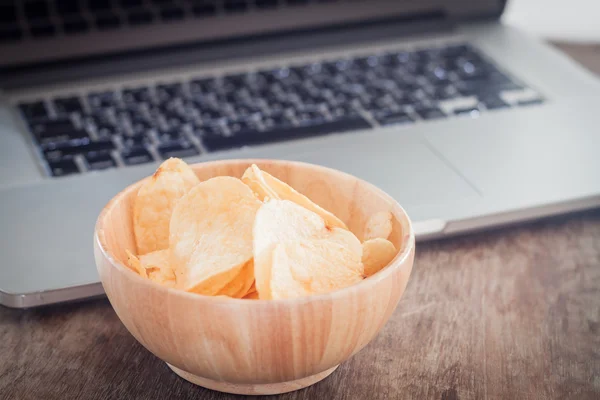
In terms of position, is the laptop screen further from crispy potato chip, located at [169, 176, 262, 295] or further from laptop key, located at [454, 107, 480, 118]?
crispy potato chip, located at [169, 176, 262, 295]

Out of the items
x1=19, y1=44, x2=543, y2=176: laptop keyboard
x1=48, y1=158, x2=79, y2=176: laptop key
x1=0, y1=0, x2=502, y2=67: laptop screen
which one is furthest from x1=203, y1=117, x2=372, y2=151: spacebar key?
x1=0, y1=0, x2=502, y2=67: laptop screen

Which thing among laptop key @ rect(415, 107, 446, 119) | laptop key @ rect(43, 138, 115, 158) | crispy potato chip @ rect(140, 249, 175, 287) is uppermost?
crispy potato chip @ rect(140, 249, 175, 287)

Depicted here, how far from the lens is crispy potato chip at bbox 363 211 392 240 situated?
438 mm

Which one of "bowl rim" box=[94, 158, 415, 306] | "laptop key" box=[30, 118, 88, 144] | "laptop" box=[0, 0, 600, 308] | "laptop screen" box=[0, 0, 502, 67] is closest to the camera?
"bowl rim" box=[94, 158, 415, 306]

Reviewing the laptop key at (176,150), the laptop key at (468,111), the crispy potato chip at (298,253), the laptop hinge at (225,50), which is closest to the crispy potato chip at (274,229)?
the crispy potato chip at (298,253)

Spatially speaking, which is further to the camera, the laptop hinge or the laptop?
the laptop hinge

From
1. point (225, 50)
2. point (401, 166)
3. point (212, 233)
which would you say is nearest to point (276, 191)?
point (212, 233)

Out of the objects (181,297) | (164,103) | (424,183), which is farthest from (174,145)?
(181,297)

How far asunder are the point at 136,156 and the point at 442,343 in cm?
33

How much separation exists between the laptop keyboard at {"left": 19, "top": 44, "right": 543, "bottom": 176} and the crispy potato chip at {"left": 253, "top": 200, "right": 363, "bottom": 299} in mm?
271

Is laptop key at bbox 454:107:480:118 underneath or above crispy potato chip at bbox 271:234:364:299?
underneath

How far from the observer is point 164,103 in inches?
30.1

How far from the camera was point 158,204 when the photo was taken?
44 centimetres

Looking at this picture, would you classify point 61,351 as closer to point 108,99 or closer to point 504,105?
point 108,99
